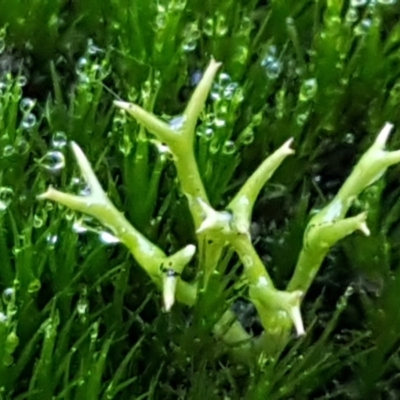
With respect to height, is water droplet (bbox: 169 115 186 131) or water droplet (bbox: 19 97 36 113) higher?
water droplet (bbox: 169 115 186 131)

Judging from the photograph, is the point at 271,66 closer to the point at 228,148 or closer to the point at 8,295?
the point at 228,148

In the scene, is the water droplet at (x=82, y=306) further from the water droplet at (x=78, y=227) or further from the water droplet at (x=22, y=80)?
the water droplet at (x=22, y=80)

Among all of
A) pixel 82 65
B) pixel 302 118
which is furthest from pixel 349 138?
pixel 82 65

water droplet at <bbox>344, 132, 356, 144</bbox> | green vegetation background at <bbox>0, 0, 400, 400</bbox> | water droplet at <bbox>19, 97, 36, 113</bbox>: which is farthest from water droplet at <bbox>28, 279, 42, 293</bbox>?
water droplet at <bbox>344, 132, 356, 144</bbox>

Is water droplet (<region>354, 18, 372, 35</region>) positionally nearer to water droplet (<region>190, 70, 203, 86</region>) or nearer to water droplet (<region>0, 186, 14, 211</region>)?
water droplet (<region>190, 70, 203, 86</region>)

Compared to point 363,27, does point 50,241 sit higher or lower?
lower

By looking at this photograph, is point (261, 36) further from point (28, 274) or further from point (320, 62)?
point (28, 274)

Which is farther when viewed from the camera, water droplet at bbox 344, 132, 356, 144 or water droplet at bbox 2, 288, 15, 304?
water droplet at bbox 344, 132, 356, 144
